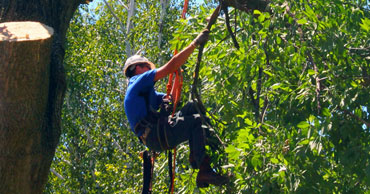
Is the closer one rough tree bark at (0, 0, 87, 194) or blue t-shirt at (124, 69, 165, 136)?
rough tree bark at (0, 0, 87, 194)

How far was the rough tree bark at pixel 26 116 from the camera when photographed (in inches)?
154

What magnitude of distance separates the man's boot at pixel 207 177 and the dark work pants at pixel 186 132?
60 millimetres

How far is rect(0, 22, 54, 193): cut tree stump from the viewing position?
12.9ft

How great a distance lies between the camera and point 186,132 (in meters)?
5.12

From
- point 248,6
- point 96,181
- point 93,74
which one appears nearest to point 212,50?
point 248,6

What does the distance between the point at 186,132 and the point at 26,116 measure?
1.45m

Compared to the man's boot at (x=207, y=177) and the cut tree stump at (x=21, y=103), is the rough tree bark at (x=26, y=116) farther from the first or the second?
the man's boot at (x=207, y=177)

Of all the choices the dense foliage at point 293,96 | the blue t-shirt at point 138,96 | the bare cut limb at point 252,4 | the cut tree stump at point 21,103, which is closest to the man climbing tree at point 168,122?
the blue t-shirt at point 138,96

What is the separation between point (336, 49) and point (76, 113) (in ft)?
30.0

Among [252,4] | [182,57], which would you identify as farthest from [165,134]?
[252,4]

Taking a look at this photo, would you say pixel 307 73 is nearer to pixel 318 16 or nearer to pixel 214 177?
pixel 318 16

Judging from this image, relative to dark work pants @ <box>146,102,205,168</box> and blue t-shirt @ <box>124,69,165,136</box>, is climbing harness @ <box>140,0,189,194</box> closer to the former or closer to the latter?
dark work pants @ <box>146,102,205,168</box>

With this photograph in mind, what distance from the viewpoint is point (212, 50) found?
5.49m

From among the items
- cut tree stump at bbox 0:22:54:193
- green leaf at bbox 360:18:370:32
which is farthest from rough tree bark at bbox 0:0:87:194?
green leaf at bbox 360:18:370:32
